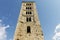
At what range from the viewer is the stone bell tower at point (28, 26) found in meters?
39.3

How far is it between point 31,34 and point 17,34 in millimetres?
3409

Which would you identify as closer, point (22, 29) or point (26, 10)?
point (22, 29)

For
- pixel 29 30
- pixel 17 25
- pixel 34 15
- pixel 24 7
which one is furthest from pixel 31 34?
pixel 24 7

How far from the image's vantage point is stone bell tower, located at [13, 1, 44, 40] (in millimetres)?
39309

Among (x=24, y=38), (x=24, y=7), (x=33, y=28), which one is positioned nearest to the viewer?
(x=24, y=38)

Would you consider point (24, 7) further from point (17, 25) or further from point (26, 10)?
point (17, 25)

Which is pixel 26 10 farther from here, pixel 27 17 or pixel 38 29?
pixel 38 29

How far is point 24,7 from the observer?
1939 inches

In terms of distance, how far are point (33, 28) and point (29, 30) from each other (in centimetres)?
114

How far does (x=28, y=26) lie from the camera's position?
41938 millimetres

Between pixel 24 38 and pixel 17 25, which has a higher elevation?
pixel 17 25

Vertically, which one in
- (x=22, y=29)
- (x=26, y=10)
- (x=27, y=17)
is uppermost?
(x=26, y=10)

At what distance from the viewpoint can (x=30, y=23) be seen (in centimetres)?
4259

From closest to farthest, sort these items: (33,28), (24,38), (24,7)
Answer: (24,38), (33,28), (24,7)
